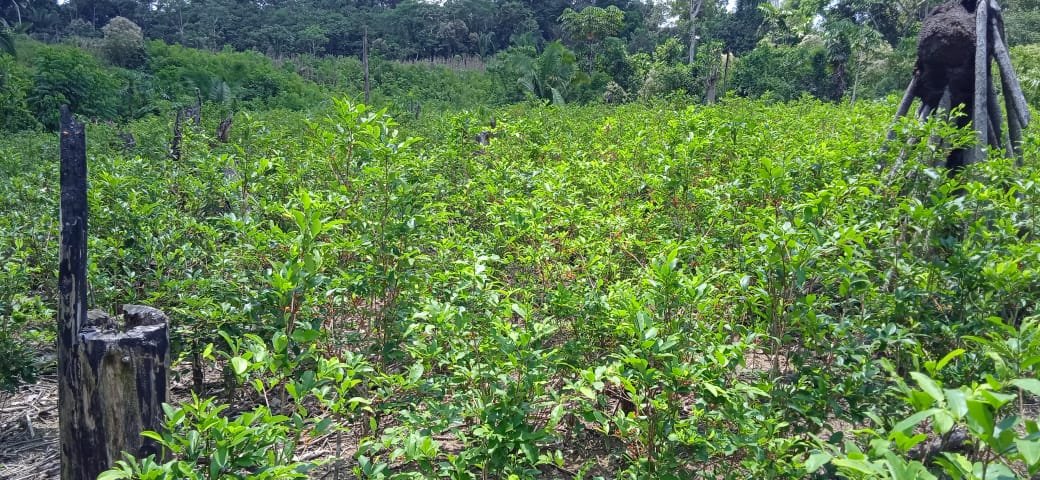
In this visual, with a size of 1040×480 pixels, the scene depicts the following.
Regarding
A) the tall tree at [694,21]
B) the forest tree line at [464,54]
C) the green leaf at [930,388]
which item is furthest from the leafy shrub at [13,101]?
the tall tree at [694,21]

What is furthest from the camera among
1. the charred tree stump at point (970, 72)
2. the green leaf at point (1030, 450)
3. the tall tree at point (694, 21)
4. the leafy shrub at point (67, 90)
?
the tall tree at point (694, 21)

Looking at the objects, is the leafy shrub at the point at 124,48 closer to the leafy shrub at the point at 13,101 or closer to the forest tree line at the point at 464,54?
the forest tree line at the point at 464,54

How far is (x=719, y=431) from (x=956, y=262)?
1098 millimetres

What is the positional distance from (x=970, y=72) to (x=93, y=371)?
4.56m

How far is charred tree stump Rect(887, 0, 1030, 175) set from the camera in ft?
11.7

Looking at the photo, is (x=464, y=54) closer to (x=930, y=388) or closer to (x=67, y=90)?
(x=67, y=90)

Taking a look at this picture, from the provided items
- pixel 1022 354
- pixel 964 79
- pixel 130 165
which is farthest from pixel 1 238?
pixel 964 79

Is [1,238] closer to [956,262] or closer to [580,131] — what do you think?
[956,262]

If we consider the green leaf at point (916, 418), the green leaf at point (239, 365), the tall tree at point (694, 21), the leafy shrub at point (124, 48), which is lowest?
the green leaf at point (239, 365)

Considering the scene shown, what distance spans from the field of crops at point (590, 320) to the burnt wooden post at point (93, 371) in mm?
180

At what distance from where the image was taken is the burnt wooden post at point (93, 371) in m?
2.04

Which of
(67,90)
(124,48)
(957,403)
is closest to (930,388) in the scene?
(957,403)

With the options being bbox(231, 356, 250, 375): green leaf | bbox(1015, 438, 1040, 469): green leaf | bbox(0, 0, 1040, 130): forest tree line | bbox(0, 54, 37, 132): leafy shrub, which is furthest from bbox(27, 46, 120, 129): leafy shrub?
bbox(1015, 438, 1040, 469): green leaf

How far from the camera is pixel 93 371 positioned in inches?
80.4
